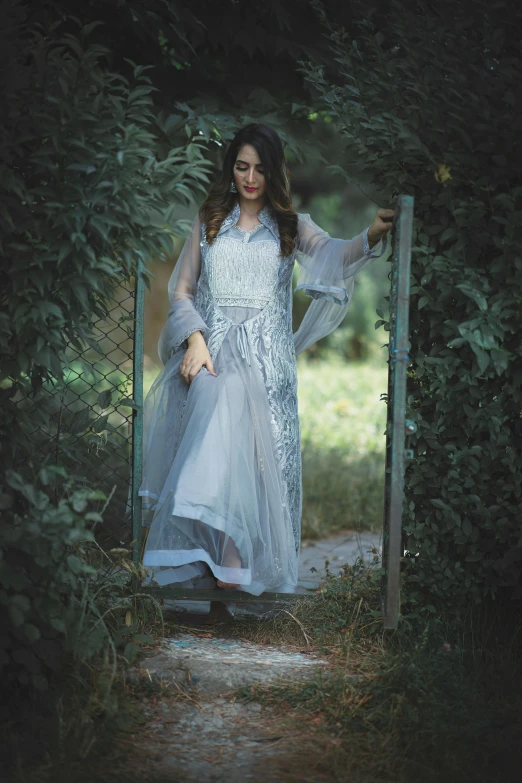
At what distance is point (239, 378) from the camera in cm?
392

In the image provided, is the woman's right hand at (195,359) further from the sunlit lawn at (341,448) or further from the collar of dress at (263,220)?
the sunlit lawn at (341,448)

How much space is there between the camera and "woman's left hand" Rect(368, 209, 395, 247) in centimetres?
360

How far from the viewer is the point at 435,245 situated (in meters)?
3.56

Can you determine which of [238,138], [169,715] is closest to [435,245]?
[238,138]

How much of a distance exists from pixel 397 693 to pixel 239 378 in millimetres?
1452

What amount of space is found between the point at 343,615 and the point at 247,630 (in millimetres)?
430

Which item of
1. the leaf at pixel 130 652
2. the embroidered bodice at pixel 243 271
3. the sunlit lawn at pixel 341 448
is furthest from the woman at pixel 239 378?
the sunlit lawn at pixel 341 448

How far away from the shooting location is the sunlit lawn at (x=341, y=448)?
6707 mm

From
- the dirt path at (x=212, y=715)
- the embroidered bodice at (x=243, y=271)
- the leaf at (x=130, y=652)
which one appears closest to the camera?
the dirt path at (x=212, y=715)

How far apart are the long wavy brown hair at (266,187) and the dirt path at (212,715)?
1.74 meters

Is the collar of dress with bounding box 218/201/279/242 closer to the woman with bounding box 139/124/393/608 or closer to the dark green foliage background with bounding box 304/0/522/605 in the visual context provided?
the woman with bounding box 139/124/393/608

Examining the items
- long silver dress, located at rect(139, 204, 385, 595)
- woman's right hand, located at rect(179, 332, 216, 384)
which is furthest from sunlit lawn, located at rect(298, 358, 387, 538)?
woman's right hand, located at rect(179, 332, 216, 384)

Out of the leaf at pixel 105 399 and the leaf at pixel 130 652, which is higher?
the leaf at pixel 105 399

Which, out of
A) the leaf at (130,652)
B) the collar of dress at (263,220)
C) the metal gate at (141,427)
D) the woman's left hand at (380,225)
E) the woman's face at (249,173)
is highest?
the woman's face at (249,173)
